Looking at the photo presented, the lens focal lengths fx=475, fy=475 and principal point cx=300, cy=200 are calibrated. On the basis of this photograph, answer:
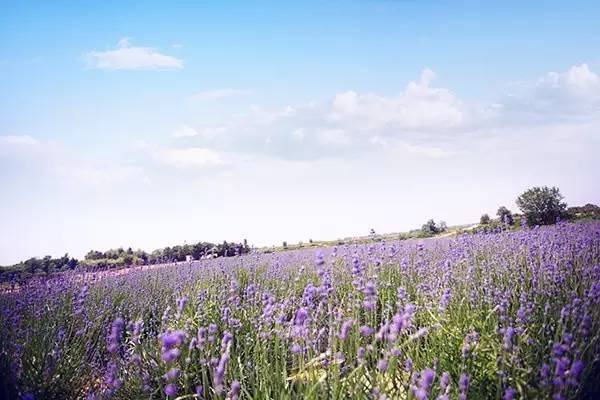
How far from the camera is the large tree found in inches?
568

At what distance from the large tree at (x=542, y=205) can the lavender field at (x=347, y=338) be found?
34.3 feet

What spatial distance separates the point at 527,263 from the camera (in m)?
4.09

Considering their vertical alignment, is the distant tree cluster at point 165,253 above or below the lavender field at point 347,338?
above

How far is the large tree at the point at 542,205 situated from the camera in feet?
47.3

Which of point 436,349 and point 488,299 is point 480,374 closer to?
point 436,349

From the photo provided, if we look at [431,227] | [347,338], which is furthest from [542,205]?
[347,338]

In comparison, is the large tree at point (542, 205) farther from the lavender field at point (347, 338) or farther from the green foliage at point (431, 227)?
the lavender field at point (347, 338)

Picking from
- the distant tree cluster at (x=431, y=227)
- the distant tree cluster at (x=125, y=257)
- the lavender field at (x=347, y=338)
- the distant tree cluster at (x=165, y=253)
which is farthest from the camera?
the distant tree cluster at (x=431, y=227)

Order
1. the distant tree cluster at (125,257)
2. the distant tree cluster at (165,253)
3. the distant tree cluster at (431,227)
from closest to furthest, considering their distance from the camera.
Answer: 1. the distant tree cluster at (125,257)
2. the distant tree cluster at (165,253)
3. the distant tree cluster at (431,227)

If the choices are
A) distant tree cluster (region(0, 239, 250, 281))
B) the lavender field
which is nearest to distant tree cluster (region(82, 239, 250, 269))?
distant tree cluster (region(0, 239, 250, 281))

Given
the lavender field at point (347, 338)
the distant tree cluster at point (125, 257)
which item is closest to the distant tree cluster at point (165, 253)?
the distant tree cluster at point (125, 257)

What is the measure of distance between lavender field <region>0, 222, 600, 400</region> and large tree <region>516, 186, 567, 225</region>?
10.5 meters

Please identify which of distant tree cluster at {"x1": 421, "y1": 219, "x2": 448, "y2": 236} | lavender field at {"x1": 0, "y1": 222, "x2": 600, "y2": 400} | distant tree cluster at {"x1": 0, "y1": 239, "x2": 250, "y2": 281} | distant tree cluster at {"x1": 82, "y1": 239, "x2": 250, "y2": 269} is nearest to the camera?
lavender field at {"x1": 0, "y1": 222, "x2": 600, "y2": 400}

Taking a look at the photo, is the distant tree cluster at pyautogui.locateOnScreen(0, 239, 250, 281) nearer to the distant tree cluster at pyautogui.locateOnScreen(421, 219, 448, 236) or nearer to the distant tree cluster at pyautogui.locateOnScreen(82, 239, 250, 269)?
the distant tree cluster at pyautogui.locateOnScreen(82, 239, 250, 269)
